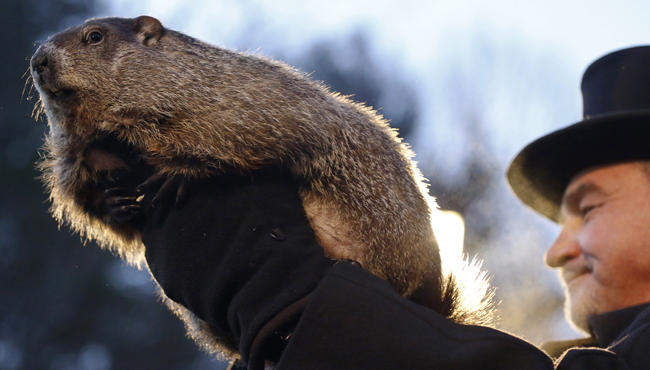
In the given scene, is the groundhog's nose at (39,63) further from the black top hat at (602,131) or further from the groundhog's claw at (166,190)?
the black top hat at (602,131)

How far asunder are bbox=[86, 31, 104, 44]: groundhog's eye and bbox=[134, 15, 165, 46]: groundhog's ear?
199 millimetres

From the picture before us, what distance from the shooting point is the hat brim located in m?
1.86

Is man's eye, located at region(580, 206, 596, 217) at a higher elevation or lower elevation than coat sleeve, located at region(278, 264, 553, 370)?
higher

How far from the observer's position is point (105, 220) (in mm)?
2221

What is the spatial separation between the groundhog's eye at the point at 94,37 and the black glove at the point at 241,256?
1.08 meters

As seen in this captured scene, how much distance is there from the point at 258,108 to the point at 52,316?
23.0 feet

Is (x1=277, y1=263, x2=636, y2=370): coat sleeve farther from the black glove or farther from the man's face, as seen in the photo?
the man's face

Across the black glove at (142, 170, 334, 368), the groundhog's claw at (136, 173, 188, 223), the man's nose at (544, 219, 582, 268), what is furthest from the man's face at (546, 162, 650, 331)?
the groundhog's claw at (136, 173, 188, 223)

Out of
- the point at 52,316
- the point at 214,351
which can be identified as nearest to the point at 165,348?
the point at 52,316

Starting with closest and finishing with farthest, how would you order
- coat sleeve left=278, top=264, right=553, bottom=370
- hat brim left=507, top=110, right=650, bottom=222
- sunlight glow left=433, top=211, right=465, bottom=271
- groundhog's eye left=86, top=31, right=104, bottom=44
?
coat sleeve left=278, top=264, right=553, bottom=370 < hat brim left=507, top=110, right=650, bottom=222 < sunlight glow left=433, top=211, right=465, bottom=271 < groundhog's eye left=86, top=31, right=104, bottom=44

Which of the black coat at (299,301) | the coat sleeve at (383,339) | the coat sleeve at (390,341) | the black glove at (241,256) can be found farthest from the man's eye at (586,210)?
the black glove at (241,256)

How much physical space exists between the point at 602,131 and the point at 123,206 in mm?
2172

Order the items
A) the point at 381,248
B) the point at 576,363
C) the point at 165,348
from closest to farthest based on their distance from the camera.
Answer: the point at 576,363 → the point at 381,248 → the point at 165,348

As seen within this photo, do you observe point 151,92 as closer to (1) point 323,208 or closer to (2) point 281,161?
(2) point 281,161
